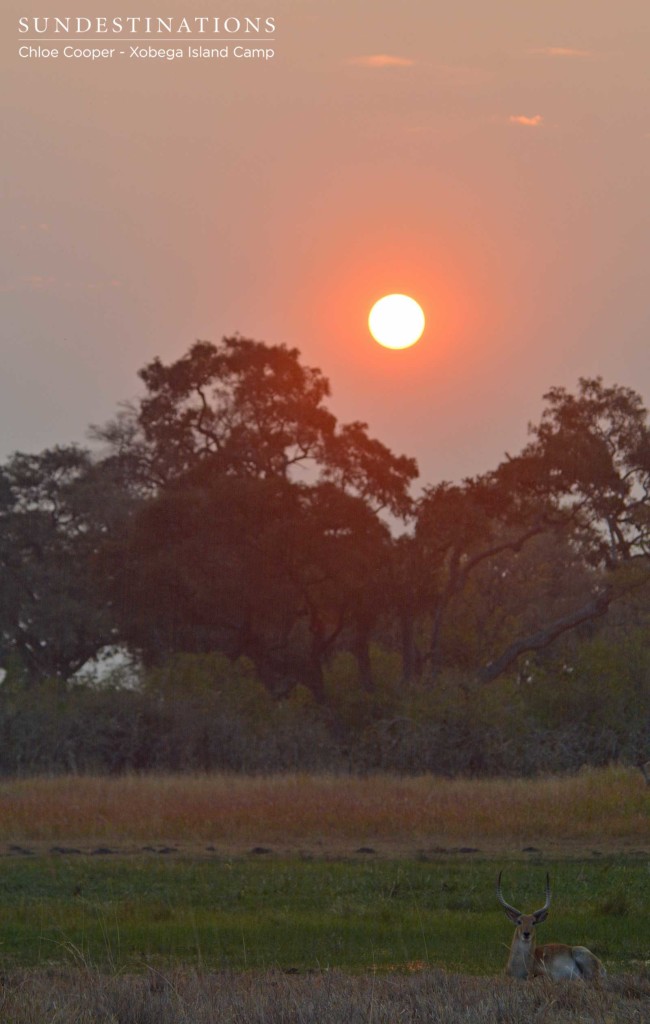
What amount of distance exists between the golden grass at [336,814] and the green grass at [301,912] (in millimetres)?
2836

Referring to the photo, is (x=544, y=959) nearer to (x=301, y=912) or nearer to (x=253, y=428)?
(x=301, y=912)

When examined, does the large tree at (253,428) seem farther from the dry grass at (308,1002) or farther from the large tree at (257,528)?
the dry grass at (308,1002)

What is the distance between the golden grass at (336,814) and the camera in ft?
71.1

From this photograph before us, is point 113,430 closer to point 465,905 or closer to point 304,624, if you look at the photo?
point 304,624

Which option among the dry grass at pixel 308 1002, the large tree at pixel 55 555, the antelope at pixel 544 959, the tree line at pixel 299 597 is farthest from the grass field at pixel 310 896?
the large tree at pixel 55 555

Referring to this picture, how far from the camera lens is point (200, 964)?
10.2 m

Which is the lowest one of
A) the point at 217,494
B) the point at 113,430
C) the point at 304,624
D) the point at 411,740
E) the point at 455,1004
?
the point at 455,1004

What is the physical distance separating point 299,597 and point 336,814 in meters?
17.2

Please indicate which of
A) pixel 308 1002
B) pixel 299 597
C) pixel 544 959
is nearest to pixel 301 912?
pixel 544 959

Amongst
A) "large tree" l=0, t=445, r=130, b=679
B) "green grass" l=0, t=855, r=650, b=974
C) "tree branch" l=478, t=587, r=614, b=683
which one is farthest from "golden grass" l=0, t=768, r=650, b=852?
"large tree" l=0, t=445, r=130, b=679

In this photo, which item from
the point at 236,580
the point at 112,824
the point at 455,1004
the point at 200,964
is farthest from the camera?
the point at 236,580

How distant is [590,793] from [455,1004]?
647 inches

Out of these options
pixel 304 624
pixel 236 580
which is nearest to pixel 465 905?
pixel 236 580

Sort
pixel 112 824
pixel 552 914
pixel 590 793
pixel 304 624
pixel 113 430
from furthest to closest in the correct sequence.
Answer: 1. pixel 113 430
2. pixel 304 624
3. pixel 590 793
4. pixel 112 824
5. pixel 552 914
